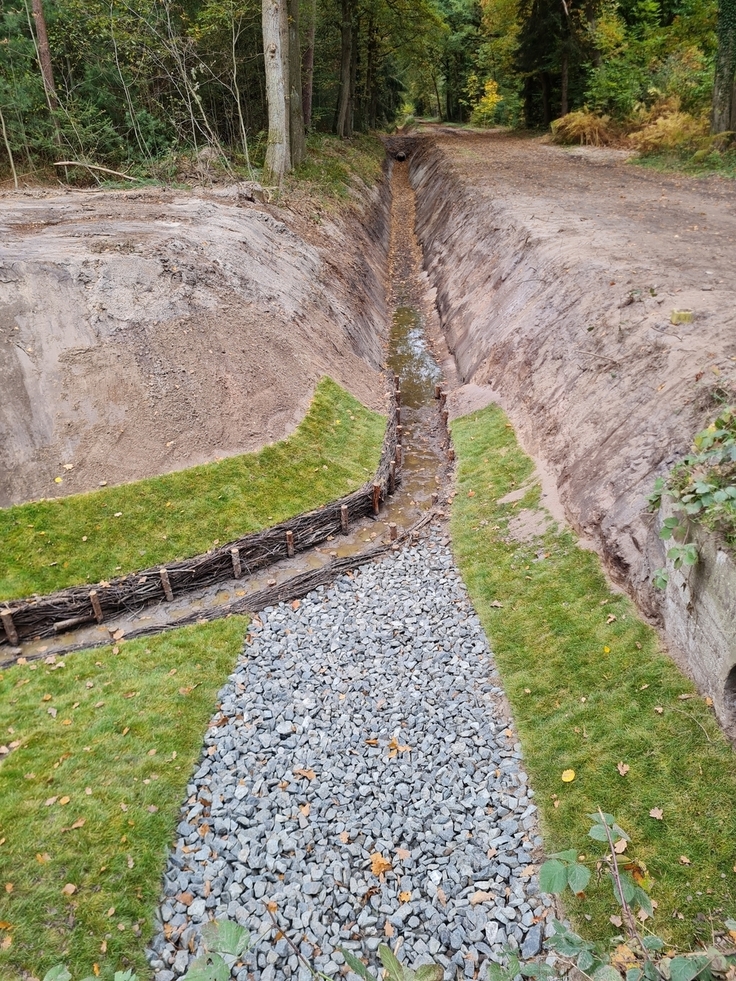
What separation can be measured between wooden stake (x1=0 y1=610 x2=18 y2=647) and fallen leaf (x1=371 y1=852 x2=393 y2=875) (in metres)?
7.91

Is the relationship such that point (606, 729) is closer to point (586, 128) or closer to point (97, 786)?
point (97, 786)

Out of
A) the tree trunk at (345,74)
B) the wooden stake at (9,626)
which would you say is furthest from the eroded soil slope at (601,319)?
the tree trunk at (345,74)

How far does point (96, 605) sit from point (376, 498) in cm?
673

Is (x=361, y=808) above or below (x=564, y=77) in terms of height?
below

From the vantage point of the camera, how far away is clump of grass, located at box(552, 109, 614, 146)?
126 ft

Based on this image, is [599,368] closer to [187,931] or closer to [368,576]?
[368,576]

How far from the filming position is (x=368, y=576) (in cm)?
1321

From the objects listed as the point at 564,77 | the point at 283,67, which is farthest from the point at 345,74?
the point at 283,67

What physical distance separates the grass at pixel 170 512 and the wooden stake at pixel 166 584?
0.71 metres

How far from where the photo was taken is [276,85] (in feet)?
81.5

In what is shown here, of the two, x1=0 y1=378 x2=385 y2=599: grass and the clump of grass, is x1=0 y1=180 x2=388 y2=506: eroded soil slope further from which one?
the clump of grass

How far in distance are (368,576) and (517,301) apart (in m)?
11.6

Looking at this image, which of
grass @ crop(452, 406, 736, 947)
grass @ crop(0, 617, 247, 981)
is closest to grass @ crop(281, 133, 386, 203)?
grass @ crop(452, 406, 736, 947)

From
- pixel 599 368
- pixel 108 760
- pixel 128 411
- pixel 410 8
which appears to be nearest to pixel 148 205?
pixel 128 411
